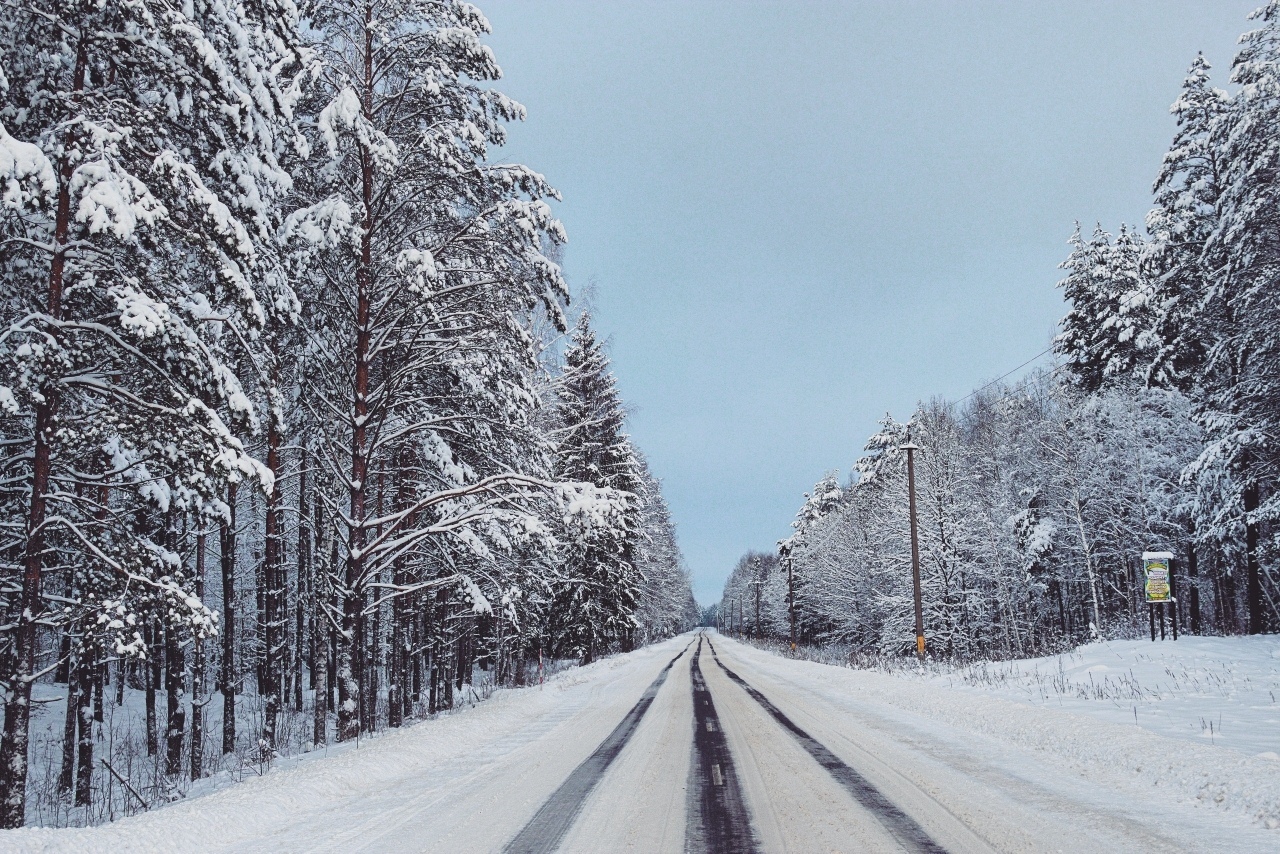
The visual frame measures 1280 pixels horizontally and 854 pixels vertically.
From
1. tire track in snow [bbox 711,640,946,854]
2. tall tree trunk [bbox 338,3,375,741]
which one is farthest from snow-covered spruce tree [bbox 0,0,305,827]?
tire track in snow [bbox 711,640,946,854]

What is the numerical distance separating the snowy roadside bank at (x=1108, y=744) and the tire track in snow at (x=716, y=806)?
360 centimetres

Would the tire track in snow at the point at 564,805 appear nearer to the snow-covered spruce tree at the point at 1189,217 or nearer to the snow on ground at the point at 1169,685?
the snow on ground at the point at 1169,685

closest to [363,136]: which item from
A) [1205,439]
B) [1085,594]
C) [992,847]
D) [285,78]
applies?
[285,78]

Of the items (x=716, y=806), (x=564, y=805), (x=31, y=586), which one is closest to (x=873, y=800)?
(x=716, y=806)

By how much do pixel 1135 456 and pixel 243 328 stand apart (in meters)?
31.3

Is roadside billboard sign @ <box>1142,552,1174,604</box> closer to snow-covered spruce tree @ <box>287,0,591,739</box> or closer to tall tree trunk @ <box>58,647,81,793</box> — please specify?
snow-covered spruce tree @ <box>287,0,591,739</box>

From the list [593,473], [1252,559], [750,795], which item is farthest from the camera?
[593,473]

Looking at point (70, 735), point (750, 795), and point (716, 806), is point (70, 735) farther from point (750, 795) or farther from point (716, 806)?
point (750, 795)

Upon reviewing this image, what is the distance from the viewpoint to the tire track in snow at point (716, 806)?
16.5 feet

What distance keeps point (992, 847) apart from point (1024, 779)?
102 inches

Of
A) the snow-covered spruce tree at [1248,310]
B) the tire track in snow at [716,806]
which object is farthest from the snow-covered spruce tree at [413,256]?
the snow-covered spruce tree at [1248,310]

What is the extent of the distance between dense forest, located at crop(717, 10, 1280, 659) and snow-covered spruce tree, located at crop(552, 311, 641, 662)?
1403cm

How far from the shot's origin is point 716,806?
6.07 m

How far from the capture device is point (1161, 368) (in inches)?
1048
